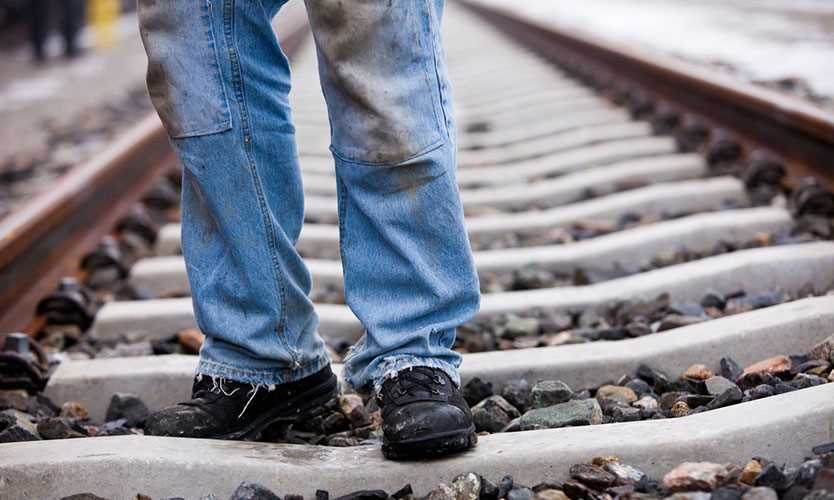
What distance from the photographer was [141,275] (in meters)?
3.15

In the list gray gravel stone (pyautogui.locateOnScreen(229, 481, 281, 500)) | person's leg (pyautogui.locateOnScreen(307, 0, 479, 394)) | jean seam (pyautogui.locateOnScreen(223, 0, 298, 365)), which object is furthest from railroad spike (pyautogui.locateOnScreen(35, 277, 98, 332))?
gray gravel stone (pyautogui.locateOnScreen(229, 481, 281, 500))

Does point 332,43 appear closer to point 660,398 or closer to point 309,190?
point 660,398

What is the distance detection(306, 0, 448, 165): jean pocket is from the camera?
1778mm

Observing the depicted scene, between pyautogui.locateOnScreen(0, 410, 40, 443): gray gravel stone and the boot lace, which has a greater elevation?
the boot lace

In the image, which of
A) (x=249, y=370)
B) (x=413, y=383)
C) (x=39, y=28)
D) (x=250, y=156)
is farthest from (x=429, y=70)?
(x=39, y=28)

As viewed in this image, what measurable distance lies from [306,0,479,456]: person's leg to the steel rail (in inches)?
47.8

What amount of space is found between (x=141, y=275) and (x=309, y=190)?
3.50ft

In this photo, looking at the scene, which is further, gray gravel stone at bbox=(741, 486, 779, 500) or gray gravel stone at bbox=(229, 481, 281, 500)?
gray gravel stone at bbox=(229, 481, 281, 500)

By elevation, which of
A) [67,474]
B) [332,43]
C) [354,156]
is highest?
[332,43]

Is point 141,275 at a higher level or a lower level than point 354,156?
lower

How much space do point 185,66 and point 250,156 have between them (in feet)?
0.62

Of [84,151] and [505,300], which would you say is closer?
[505,300]

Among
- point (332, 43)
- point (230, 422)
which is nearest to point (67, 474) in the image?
point (230, 422)

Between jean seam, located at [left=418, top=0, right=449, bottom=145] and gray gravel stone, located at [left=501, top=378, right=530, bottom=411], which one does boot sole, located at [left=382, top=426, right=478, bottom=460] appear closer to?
gray gravel stone, located at [left=501, top=378, right=530, bottom=411]
